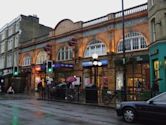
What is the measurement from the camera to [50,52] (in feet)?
129

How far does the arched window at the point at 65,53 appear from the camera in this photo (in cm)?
3626

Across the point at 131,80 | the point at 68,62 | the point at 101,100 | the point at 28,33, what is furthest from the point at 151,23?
the point at 28,33

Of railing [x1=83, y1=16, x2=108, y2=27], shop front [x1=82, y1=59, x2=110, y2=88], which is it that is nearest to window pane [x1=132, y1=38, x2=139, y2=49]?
shop front [x1=82, y1=59, x2=110, y2=88]

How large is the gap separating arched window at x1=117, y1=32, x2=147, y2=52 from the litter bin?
7.77 meters

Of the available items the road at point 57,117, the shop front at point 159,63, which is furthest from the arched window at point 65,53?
the road at point 57,117

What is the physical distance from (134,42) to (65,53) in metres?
11.6

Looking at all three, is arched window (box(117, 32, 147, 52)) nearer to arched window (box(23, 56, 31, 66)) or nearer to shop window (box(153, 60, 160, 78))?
shop window (box(153, 60, 160, 78))

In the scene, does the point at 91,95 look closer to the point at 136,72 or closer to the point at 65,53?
the point at 136,72

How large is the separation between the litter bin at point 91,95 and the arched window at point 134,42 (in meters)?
7.77

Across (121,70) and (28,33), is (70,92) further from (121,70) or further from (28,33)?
(28,33)

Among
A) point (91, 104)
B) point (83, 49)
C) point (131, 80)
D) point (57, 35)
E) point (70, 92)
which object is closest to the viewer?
point (91, 104)

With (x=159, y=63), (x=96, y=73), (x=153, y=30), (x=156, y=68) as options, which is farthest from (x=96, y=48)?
(x=159, y=63)

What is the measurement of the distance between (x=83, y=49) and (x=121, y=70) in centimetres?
644

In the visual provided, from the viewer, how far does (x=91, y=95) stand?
74.3 feet
